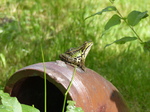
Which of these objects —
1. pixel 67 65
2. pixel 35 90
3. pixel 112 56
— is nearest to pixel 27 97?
pixel 35 90

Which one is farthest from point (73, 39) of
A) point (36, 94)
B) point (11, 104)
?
point (11, 104)

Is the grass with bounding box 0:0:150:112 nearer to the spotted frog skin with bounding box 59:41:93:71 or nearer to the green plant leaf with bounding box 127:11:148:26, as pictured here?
the spotted frog skin with bounding box 59:41:93:71

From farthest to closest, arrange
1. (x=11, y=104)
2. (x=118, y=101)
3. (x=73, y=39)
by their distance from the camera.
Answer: (x=73, y=39), (x=118, y=101), (x=11, y=104)

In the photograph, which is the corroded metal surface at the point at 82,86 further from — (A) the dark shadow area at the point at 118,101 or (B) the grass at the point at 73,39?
(B) the grass at the point at 73,39

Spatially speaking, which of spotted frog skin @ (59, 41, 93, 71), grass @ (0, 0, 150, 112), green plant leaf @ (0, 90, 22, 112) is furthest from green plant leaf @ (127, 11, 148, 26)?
grass @ (0, 0, 150, 112)

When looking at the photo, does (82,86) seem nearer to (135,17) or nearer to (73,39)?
(135,17)

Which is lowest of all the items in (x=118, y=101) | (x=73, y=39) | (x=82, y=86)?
(x=118, y=101)
